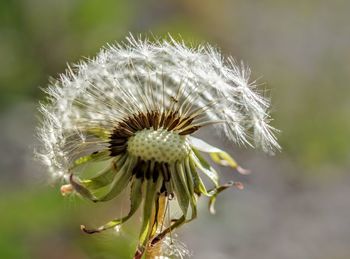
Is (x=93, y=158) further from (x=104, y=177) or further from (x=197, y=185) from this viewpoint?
(x=197, y=185)

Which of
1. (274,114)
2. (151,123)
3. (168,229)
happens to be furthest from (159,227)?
(274,114)

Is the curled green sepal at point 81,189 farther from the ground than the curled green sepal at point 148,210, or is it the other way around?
the curled green sepal at point 81,189

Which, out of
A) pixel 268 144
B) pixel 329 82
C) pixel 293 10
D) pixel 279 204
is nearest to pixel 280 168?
pixel 279 204

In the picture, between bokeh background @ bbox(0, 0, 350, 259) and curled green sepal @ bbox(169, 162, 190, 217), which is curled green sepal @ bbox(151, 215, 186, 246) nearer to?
curled green sepal @ bbox(169, 162, 190, 217)

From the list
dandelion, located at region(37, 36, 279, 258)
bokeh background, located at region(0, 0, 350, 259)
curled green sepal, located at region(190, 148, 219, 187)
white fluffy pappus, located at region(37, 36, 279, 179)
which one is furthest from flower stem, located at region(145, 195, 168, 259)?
bokeh background, located at region(0, 0, 350, 259)

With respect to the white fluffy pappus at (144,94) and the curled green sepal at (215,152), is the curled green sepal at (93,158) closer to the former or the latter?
the white fluffy pappus at (144,94)

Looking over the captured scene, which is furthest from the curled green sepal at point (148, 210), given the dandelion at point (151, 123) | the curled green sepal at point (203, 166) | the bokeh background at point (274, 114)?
the bokeh background at point (274, 114)

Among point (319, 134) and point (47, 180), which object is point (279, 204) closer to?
point (319, 134)
